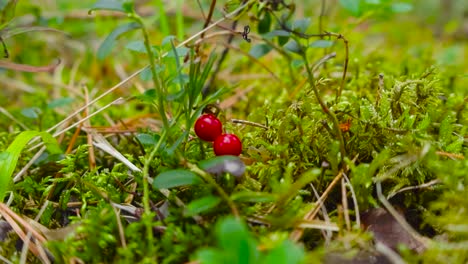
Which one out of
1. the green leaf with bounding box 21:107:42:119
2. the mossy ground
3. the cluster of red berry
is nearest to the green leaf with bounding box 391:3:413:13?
the mossy ground

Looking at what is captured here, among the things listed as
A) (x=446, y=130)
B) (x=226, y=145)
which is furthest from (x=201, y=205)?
(x=446, y=130)

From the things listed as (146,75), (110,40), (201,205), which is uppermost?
(110,40)

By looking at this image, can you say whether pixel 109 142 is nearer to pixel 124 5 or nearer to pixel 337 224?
pixel 124 5

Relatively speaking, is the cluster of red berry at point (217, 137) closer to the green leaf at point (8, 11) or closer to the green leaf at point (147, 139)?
the green leaf at point (147, 139)

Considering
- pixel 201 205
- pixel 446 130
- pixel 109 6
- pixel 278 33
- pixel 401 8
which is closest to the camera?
pixel 201 205

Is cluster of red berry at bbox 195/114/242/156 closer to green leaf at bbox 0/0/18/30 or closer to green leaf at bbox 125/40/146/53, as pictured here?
Result: green leaf at bbox 125/40/146/53

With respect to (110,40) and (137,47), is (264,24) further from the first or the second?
(110,40)
